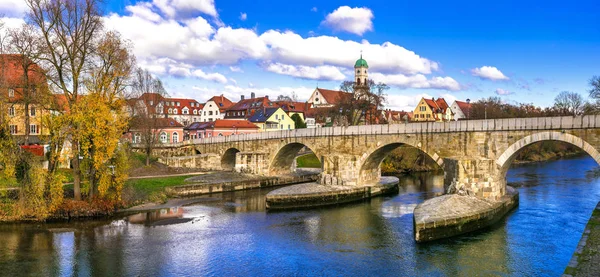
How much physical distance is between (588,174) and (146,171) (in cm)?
3988

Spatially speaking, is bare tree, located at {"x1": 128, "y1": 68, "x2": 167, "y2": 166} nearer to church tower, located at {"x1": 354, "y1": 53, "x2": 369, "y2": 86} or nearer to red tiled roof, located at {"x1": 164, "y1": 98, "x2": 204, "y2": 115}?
red tiled roof, located at {"x1": 164, "y1": 98, "x2": 204, "y2": 115}

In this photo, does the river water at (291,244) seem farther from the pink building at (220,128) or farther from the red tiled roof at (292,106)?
the red tiled roof at (292,106)

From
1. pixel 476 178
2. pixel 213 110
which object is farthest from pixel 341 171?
pixel 213 110

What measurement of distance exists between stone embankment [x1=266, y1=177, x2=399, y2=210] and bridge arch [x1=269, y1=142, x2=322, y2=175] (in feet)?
29.0

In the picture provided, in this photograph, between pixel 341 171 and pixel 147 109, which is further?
pixel 147 109

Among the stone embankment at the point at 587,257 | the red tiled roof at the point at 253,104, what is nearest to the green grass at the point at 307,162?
the red tiled roof at the point at 253,104

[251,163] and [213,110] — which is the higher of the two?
[213,110]

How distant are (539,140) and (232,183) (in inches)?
900

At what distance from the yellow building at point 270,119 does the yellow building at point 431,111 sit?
31.6 m

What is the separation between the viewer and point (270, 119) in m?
68.6

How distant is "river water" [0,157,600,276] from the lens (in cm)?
1648

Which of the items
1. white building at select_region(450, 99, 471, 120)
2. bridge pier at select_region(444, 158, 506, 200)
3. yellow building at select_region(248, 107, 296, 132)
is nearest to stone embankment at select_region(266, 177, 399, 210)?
bridge pier at select_region(444, 158, 506, 200)

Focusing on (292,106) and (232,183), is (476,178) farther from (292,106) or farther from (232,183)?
(292,106)

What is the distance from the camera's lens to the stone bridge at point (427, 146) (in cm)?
2317
